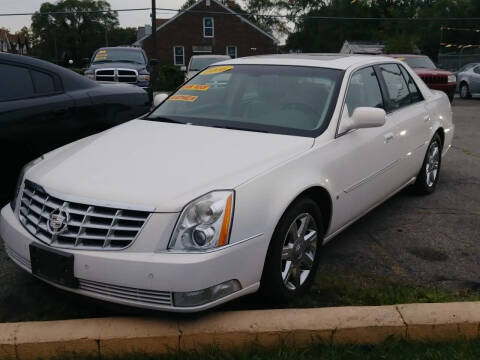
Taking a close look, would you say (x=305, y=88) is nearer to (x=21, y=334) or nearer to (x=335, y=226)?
(x=335, y=226)

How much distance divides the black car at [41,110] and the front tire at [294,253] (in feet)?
8.59

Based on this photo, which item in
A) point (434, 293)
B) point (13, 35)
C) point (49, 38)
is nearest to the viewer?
point (434, 293)

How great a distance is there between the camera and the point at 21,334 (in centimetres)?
282

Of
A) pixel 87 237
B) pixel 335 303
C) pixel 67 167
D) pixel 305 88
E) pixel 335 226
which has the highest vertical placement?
pixel 305 88

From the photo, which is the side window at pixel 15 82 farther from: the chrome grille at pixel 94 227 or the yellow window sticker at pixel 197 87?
the chrome grille at pixel 94 227

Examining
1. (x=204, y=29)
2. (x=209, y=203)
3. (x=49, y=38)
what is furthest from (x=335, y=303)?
(x=49, y=38)

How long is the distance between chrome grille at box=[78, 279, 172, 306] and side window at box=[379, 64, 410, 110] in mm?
2977

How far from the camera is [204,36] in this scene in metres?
47.3

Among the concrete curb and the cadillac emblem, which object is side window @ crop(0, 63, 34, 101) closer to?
the cadillac emblem

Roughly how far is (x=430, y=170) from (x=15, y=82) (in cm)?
421

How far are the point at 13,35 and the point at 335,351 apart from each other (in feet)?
394

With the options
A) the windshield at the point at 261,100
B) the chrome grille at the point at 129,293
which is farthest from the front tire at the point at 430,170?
the chrome grille at the point at 129,293

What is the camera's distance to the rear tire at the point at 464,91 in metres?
20.2

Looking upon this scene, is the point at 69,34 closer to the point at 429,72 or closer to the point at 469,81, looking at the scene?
the point at 469,81
